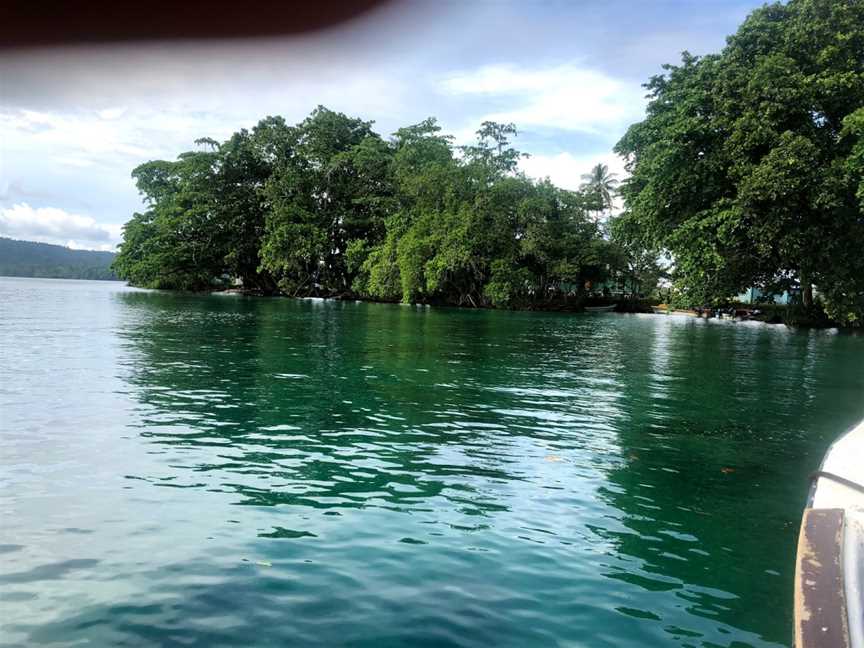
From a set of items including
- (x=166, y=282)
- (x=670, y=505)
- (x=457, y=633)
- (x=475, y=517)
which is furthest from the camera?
(x=166, y=282)

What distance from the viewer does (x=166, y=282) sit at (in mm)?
84250

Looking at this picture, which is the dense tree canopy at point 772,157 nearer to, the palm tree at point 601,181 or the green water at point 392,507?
the green water at point 392,507

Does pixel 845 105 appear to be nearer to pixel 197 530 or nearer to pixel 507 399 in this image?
pixel 507 399

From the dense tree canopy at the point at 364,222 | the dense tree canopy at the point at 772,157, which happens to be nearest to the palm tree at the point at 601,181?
the dense tree canopy at the point at 364,222

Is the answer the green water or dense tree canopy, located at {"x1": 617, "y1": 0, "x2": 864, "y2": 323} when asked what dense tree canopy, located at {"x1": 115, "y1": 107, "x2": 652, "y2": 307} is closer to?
dense tree canopy, located at {"x1": 617, "y1": 0, "x2": 864, "y2": 323}

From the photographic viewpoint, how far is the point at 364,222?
7531cm

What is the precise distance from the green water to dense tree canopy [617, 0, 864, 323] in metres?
15.2

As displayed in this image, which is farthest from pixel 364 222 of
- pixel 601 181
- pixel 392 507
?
pixel 392 507

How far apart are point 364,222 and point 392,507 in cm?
6974

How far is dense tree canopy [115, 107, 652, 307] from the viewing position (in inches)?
2611

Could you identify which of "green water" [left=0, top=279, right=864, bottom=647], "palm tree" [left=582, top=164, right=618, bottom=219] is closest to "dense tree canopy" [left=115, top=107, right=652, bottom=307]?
"palm tree" [left=582, top=164, right=618, bottom=219]

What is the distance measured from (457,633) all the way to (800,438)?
31.5 ft

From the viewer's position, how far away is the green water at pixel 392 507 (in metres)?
4.96

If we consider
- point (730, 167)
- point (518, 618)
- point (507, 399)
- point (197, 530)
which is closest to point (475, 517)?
point (518, 618)
